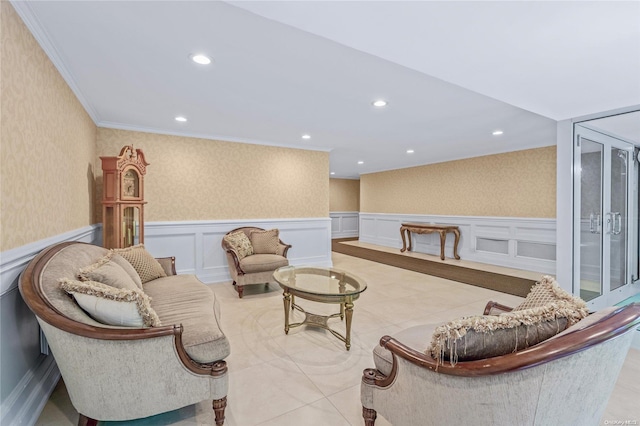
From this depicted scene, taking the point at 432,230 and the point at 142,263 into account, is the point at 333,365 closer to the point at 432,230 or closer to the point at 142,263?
the point at 142,263

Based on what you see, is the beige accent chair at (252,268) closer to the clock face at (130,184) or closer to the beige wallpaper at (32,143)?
the clock face at (130,184)

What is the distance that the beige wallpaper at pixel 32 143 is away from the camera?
1.45 m

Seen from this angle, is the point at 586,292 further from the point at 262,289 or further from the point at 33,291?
the point at 33,291

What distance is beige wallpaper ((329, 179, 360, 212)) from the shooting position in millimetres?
10406

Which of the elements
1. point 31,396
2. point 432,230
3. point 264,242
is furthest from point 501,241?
point 31,396

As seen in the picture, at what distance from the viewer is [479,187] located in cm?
616

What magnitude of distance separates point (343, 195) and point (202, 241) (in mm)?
6803

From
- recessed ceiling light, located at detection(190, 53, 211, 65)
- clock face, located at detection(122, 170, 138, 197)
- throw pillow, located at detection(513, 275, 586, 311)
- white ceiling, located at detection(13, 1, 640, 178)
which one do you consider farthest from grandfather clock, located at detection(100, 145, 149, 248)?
throw pillow, located at detection(513, 275, 586, 311)

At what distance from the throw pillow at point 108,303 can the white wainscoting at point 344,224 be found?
8.95m

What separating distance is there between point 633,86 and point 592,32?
130cm

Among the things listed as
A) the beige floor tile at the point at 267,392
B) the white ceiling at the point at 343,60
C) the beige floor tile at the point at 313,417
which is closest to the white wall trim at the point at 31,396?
the beige floor tile at the point at 267,392

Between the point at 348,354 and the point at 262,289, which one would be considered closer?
the point at 348,354

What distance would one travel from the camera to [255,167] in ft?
16.1

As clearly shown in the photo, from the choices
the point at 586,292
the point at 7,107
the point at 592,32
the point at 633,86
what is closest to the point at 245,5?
the point at 7,107
